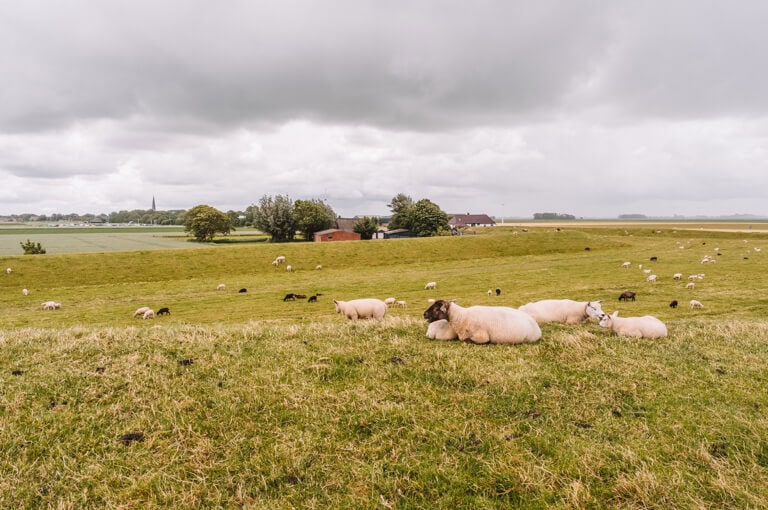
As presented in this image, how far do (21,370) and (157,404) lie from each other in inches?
146

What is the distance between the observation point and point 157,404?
20.1ft

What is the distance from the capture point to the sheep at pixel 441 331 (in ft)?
33.0

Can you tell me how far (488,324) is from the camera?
10.0 m

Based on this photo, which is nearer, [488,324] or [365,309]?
[488,324]

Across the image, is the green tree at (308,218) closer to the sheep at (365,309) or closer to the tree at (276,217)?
the tree at (276,217)

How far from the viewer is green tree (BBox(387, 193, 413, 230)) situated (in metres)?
134

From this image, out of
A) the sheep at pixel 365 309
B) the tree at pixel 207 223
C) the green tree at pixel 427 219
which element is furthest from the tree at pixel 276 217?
the sheep at pixel 365 309

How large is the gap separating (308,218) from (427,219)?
3883 centimetres

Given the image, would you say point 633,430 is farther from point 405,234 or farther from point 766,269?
point 405,234

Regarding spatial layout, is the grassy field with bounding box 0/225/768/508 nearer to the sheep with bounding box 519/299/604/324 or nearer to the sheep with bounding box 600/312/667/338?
the sheep with bounding box 600/312/667/338

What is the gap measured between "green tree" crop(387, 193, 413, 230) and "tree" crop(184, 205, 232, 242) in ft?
203

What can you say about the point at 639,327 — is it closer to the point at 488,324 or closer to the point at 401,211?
the point at 488,324

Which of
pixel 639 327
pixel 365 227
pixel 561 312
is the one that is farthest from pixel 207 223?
pixel 639 327

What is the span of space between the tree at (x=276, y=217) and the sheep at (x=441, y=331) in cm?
11327
